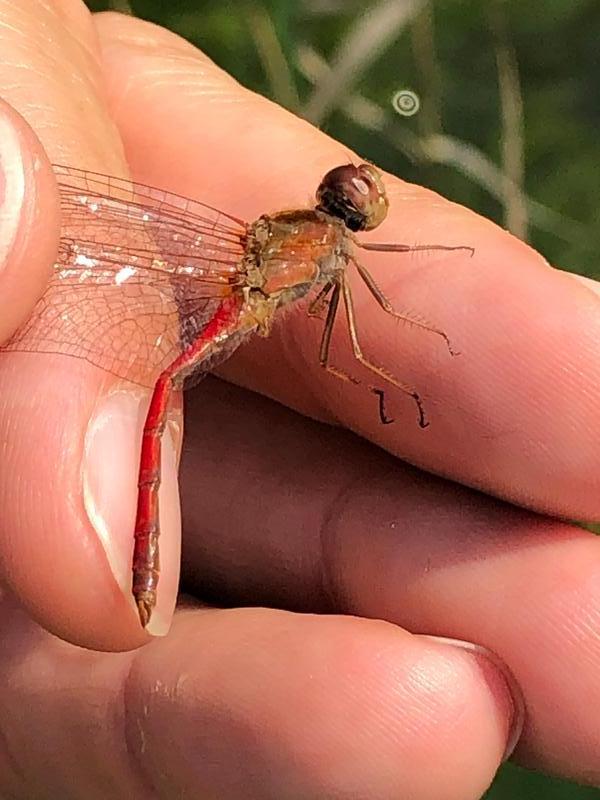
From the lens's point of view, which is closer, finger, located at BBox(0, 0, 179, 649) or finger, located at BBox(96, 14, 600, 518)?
finger, located at BBox(0, 0, 179, 649)

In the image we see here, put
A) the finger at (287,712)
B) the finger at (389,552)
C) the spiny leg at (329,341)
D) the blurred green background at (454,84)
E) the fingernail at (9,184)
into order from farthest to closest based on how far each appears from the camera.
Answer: the blurred green background at (454,84) < the spiny leg at (329,341) < the finger at (389,552) < the finger at (287,712) < the fingernail at (9,184)

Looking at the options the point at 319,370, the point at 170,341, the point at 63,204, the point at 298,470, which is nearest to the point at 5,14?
the point at 63,204

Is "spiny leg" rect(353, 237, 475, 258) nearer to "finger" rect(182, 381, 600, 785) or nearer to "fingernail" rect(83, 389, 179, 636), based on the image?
"finger" rect(182, 381, 600, 785)

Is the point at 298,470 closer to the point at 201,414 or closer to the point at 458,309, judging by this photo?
the point at 201,414

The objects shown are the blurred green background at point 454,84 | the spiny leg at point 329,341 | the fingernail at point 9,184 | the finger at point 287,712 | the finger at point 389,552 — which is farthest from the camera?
the blurred green background at point 454,84

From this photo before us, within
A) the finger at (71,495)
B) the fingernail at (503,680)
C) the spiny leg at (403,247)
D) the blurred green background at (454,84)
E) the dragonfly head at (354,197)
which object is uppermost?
the blurred green background at (454,84)

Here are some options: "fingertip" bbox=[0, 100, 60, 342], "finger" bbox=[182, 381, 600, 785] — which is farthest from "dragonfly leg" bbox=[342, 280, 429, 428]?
"fingertip" bbox=[0, 100, 60, 342]

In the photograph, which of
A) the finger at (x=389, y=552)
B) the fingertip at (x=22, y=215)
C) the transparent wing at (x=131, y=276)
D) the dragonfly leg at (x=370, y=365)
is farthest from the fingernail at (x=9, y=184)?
the finger at (x=389, y=552)

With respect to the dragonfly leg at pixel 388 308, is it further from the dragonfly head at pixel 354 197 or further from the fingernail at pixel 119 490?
the fingernail at pixel 119 490
